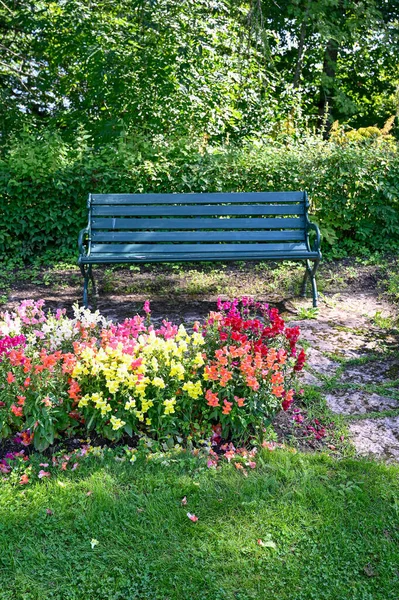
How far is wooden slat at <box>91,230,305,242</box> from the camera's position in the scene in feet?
17.9

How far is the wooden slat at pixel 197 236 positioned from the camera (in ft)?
17.9

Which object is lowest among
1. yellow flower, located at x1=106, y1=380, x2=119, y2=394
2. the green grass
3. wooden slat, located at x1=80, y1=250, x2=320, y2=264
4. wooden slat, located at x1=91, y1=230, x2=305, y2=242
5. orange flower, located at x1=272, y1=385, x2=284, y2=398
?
the green grass

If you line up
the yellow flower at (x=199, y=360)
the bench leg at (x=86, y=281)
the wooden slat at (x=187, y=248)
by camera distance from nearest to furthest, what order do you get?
1. the yellow flower at (x=199, y=360)
2. the bench leg at (x=86, y=281)
3. the wooden slat at (x=187, y=248)

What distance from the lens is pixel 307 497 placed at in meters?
2.69

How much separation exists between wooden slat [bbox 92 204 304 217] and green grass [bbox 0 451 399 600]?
→ 3.04 metres

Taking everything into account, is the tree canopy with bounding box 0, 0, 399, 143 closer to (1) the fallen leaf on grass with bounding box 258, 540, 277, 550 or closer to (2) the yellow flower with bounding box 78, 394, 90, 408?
(2) the yellow flower with bounding box 78, 394, 90, 408

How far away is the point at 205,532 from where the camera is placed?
97.9 inches

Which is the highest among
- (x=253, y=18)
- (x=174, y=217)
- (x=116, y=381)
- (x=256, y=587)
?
(x=253, y=18)

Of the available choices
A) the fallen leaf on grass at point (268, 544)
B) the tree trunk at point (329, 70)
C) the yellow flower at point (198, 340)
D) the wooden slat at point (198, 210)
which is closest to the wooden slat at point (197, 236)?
the wooden slat at point (198, 210)

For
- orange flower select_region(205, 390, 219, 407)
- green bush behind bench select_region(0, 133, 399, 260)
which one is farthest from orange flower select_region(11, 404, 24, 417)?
green bush behind bench select_region(0, 133, 399, 260)

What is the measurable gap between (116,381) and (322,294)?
10.2ft

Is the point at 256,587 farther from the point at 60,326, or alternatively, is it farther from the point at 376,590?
the point at 60,326

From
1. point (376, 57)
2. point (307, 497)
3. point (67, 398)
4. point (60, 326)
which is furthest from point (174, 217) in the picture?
point (376, 57)

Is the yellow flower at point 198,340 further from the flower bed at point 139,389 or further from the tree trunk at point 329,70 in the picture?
the tree trunk at point 329,70
